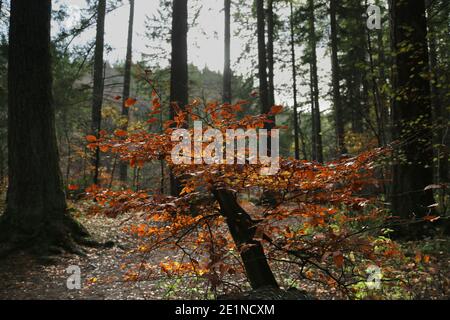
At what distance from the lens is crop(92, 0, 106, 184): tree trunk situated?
1349 cm

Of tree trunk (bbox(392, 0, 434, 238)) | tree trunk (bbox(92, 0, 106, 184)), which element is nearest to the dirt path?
tree trunk (bbox(392, 0, 434, 238))

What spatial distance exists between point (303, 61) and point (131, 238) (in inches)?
688

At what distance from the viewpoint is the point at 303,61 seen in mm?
21594

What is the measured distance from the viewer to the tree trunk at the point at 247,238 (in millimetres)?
3166

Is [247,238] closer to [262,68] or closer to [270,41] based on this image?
[262,68]

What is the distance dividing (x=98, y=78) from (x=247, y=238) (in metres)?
12.9

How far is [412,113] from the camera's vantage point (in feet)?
19.3

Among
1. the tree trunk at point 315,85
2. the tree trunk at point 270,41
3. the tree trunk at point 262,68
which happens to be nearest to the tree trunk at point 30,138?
the tree trunk at point 262,68

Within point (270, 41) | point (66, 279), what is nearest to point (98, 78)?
point (270, 41)

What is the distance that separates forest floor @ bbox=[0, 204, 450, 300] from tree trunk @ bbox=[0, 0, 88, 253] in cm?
49

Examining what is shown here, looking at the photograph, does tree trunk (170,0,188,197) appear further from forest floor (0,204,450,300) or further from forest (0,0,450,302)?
forest floor (0,204,450,300)
